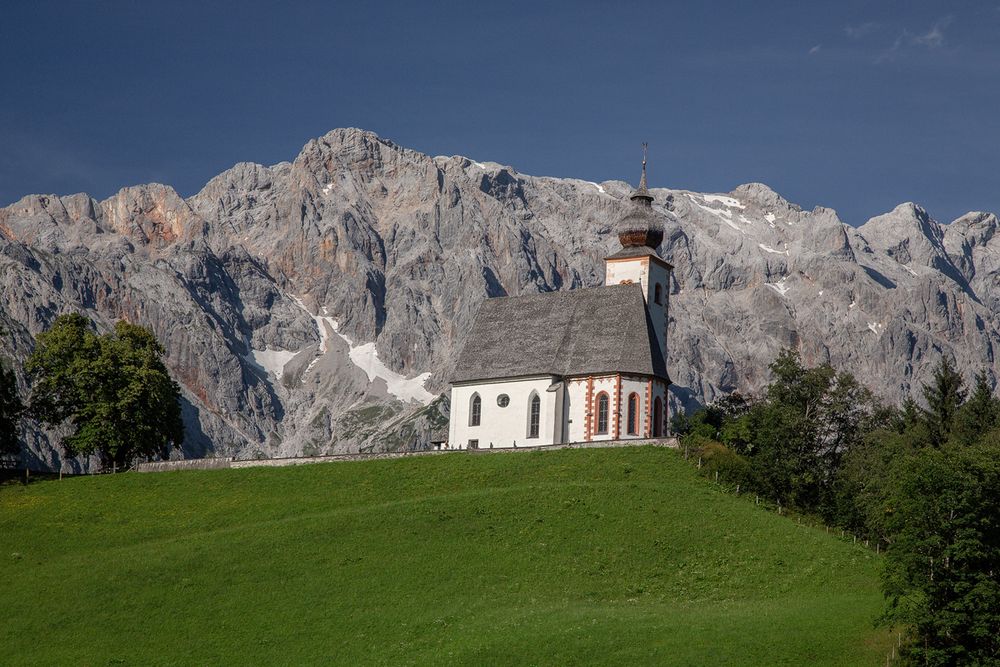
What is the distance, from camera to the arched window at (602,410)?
86756mm

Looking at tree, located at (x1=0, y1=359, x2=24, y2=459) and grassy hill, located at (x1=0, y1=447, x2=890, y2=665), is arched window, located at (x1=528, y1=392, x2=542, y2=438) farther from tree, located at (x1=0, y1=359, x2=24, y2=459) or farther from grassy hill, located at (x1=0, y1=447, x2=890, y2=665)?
tree, located at (x1=0, y1=359, x2=24, y2=459)

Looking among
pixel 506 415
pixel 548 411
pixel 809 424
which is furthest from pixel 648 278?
pixel 506 415

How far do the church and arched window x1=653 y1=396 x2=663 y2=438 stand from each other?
7 centimetres

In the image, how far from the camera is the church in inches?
3420

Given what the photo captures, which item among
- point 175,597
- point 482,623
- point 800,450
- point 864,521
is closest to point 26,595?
point 175,597

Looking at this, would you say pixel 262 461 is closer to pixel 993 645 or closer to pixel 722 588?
pixel 722 588

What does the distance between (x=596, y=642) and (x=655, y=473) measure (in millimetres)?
25714

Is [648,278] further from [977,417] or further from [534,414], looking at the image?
[977,417]

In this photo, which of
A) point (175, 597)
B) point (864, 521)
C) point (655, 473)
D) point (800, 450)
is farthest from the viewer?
point (800, 450)

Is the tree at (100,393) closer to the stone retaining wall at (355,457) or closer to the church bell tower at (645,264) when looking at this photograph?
the stone retaining wall at (355,457)

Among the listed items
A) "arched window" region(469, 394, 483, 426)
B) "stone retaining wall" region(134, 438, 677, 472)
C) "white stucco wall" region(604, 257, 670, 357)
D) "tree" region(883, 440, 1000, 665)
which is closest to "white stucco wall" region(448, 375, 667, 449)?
"arched window" region(469, 394, 483, 426)

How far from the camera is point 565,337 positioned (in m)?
91.0

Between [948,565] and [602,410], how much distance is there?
4090 centimetres

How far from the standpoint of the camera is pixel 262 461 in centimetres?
8312
